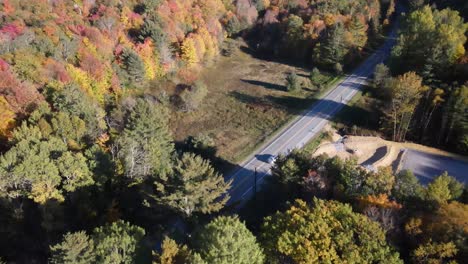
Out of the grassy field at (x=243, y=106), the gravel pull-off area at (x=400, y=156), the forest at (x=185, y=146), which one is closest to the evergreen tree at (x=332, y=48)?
the forest at (x=185, y=146)

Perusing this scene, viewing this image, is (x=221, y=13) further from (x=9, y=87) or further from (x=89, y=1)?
(x=9, y=87)

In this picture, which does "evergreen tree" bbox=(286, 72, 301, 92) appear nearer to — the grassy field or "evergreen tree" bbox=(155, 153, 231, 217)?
the grassy field

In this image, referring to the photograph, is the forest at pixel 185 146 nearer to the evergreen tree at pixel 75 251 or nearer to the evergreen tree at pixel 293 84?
the evergreen tree at pixel 75 251

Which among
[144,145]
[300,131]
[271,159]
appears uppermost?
[144,145]

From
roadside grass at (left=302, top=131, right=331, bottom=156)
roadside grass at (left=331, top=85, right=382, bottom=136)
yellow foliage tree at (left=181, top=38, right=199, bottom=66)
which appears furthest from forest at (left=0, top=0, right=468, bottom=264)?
roadside grass at (left=302, top=131, right=331, bottom=156)

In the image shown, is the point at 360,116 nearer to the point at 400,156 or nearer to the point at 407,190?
the point at 400,156

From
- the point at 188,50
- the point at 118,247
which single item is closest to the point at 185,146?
the point at 118,247
